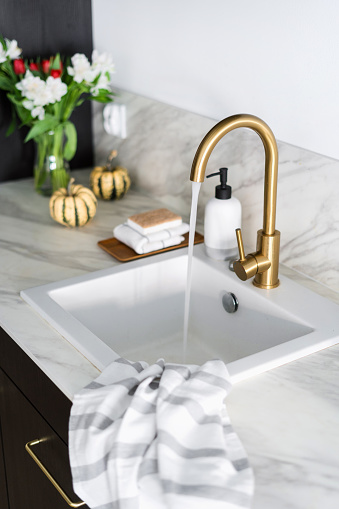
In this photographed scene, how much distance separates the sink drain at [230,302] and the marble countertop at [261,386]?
0.46ft

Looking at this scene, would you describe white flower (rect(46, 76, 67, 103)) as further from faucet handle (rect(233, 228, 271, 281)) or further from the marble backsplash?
faucet handle (rect(233, 228, 271, 281))

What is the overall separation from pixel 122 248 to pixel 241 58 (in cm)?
53

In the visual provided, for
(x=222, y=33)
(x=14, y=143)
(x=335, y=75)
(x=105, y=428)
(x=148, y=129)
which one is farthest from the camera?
(x=14, y=143)

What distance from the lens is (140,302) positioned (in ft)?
5.29

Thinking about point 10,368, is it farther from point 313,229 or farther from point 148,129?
point 148,129

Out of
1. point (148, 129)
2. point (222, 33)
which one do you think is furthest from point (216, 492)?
point (148, 129)

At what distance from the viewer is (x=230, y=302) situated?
152 cm

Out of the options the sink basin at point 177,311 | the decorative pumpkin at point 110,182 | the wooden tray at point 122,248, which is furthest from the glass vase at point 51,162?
the sink basin at point 177,311

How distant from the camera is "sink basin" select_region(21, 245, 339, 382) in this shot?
4.46 feet

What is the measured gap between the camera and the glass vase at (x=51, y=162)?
196cm

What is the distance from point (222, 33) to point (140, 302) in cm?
67

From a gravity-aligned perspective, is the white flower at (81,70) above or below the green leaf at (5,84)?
above

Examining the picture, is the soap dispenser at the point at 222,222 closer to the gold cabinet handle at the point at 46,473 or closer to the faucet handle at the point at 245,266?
the faucet handle at the point at 245,266

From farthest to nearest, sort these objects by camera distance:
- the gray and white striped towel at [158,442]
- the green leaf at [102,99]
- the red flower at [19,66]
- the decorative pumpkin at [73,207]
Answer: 1. the green leaf at [102,99]
2. the red flower at [19,66]
3. the decorative pumpkin at [73,207]
4. the gray and white striped towel at [158,442]
